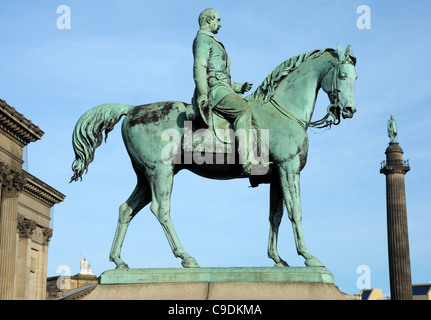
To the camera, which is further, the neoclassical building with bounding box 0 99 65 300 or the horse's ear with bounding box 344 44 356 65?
the neoclassical building with bounding box 0 99 65 300

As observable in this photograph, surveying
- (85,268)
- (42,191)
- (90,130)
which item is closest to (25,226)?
(42,191)

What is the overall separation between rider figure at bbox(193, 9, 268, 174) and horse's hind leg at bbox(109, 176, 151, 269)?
1.87 metres

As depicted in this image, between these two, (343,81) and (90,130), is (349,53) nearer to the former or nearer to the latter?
(343,81)

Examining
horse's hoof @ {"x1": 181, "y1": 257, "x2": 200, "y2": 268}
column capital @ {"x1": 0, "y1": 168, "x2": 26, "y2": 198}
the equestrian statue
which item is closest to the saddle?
the equestrian statue

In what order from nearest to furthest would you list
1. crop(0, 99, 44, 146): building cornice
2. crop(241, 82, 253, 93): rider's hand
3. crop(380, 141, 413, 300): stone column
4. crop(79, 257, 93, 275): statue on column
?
crop(241, 82, 253, 93): rider's hand
crop(0, 99, 44, 146): building cornice
crop(380, 141, 413, 300): stone column
crop(79, 257, 93, 275): statue on column

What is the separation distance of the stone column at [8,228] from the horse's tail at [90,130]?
4567 cm

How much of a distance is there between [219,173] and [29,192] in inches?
2559

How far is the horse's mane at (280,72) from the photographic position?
13320mm

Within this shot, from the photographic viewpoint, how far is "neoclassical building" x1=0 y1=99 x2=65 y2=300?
58.6 meters

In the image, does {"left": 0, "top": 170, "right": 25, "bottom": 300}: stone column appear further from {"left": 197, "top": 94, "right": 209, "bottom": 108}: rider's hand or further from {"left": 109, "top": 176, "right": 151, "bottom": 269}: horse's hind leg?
{"left": 197, "top": 94, "right": 209, "bottom": 108}: rider's hand

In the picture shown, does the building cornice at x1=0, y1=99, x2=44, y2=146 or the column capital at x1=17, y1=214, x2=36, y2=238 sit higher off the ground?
the building cornice at x1=0, y1=99, x2=44, y2=146

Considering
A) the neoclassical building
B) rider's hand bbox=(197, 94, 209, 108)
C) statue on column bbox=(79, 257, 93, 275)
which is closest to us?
A: rider's hand bbox=(197, 94, 209, 108)

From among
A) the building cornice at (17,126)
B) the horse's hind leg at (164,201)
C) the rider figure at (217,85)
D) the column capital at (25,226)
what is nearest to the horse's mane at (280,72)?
the rider figure at (217,85)
